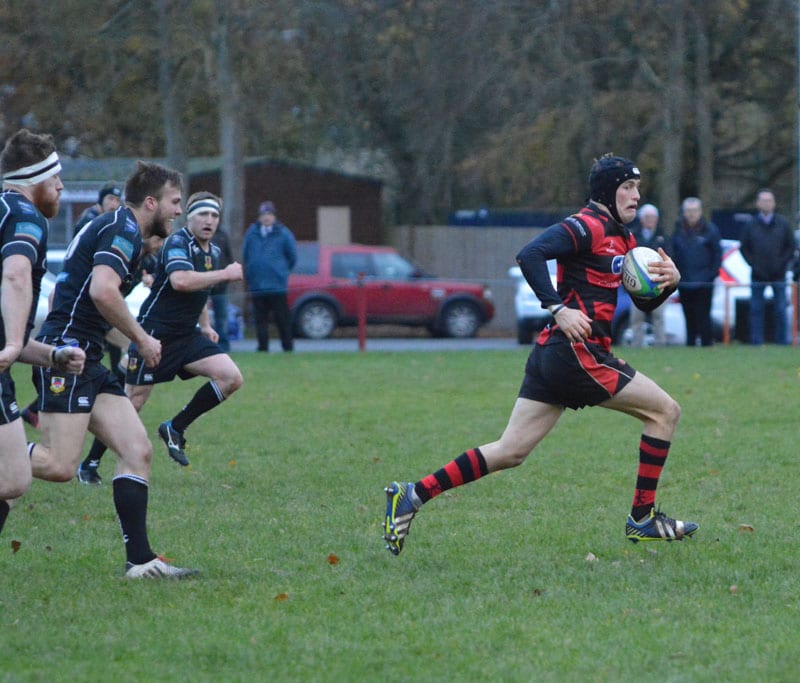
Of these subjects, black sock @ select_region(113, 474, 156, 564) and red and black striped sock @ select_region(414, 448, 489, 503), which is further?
red and black striped sock @ select_region(414, 448, 489, 503)

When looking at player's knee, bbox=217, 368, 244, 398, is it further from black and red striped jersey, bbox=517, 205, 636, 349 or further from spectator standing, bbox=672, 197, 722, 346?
spectator standing, bbox=672, 197, 722, 346

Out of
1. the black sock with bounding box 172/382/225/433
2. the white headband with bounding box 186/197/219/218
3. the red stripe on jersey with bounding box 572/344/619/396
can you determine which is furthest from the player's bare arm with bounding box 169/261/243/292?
the red stripe on jersey with bounding box 572/344/619/396

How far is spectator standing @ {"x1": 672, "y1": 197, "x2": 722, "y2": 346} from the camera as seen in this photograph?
18750mm

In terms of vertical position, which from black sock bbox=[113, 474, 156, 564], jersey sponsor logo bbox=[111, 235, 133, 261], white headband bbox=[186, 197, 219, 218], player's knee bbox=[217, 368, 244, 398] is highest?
white headband bbox=[186, 197, 219, 218]

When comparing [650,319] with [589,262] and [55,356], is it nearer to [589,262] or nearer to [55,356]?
[589,262]

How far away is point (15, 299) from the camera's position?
218 inches

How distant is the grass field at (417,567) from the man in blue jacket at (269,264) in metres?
7.38

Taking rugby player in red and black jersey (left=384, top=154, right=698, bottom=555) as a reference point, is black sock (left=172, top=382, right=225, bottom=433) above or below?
below

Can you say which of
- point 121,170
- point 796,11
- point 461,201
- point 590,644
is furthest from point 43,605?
point 461,201

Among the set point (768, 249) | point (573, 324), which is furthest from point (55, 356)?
point (768, 249)

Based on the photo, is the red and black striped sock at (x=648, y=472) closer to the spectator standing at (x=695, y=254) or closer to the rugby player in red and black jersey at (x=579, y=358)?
the rugby player in red and black jersey at (x=579, y=358)

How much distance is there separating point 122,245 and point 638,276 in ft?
8.14

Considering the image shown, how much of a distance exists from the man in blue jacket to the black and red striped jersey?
12501mm

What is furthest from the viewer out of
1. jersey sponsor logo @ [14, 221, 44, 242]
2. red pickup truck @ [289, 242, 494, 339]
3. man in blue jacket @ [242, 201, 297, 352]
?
red pickup truck @ [289, 242, 494, 339]
